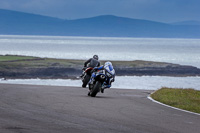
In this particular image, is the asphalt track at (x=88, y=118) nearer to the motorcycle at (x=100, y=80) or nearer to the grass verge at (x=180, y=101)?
the grass verge at (x=180, y=101)

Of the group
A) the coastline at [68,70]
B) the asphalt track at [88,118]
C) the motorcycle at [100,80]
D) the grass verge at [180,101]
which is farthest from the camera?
the coastline at [68,70]

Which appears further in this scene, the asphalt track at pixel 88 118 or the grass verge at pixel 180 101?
the grass verge at pixel 180 101

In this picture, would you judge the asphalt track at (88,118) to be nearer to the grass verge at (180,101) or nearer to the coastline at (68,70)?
the grass verge at (180,101)

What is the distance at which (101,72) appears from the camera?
64.3 feet

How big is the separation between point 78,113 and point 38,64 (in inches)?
3153

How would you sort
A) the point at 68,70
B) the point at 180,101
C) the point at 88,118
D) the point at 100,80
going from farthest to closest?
the point at 68,70, the point at 100,80, the point at 180,101, the point at 88,118

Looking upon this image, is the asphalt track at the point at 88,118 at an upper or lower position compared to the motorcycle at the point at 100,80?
lower

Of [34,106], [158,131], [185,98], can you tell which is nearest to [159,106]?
[185,98]

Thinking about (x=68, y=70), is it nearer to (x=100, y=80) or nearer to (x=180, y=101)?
(x=100, y=80)

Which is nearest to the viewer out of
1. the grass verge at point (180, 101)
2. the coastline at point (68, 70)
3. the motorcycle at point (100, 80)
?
the grass verge at point (180, 101)

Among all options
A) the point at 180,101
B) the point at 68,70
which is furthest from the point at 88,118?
the point at 68,70

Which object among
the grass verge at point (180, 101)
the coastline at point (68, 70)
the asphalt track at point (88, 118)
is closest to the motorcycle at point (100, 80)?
the grass verge at point (180, 101)

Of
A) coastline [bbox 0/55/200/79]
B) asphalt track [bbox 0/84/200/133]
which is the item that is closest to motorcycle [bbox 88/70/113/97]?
asphalt track [bbox 0/84/200/133]

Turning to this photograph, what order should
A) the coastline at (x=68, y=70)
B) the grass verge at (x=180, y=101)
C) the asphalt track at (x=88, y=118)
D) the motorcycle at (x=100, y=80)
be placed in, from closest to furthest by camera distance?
the asphalt track at (x=88, y=118), the grass verge at (x=180, y=101), the motorcycle at (x=100, y=80), the coastline at (x=68, y=70)
